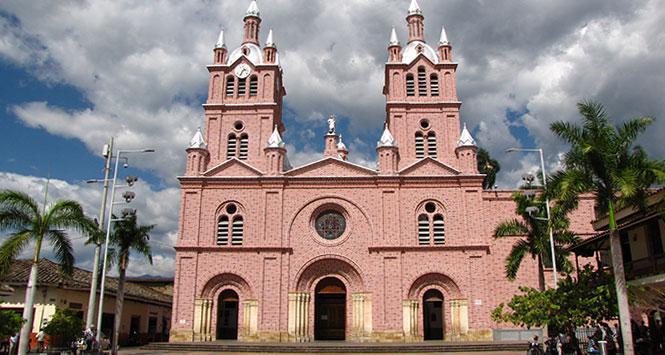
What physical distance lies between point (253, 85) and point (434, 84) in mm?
13232

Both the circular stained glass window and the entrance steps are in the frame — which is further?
the circular stained glass window

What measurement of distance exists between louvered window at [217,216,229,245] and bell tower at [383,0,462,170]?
12322 mm

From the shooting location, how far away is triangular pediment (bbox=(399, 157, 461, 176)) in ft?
122

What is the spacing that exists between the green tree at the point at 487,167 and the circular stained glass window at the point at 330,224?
949 inches

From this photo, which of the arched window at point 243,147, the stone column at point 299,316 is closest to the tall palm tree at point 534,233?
the stone column at point 299,316

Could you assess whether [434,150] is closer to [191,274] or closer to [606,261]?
[606,261]

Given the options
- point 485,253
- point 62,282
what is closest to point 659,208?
point 485,253

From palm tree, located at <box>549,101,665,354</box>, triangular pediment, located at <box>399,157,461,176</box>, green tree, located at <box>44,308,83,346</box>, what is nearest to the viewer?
palm tree, located at <box>549,101,665,354</box>

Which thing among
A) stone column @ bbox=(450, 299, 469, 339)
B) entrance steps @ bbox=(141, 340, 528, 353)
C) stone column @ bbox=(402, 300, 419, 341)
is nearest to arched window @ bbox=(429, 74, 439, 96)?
stone column @ bbox=(450, 299, 469, 339)

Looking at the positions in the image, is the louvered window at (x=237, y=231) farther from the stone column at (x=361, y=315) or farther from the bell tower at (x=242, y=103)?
the stone column at (x=361, y=315)

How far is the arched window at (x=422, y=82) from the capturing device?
135 ft

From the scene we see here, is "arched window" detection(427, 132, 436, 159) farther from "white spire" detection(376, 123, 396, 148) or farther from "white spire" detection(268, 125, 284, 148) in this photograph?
"white spire" detection(268, 125, 284, 148)

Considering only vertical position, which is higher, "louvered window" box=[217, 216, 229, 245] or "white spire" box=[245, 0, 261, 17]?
"white spire" box=[245, 0, 261, 17]

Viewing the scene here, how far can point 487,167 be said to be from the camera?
56125 millimetres
